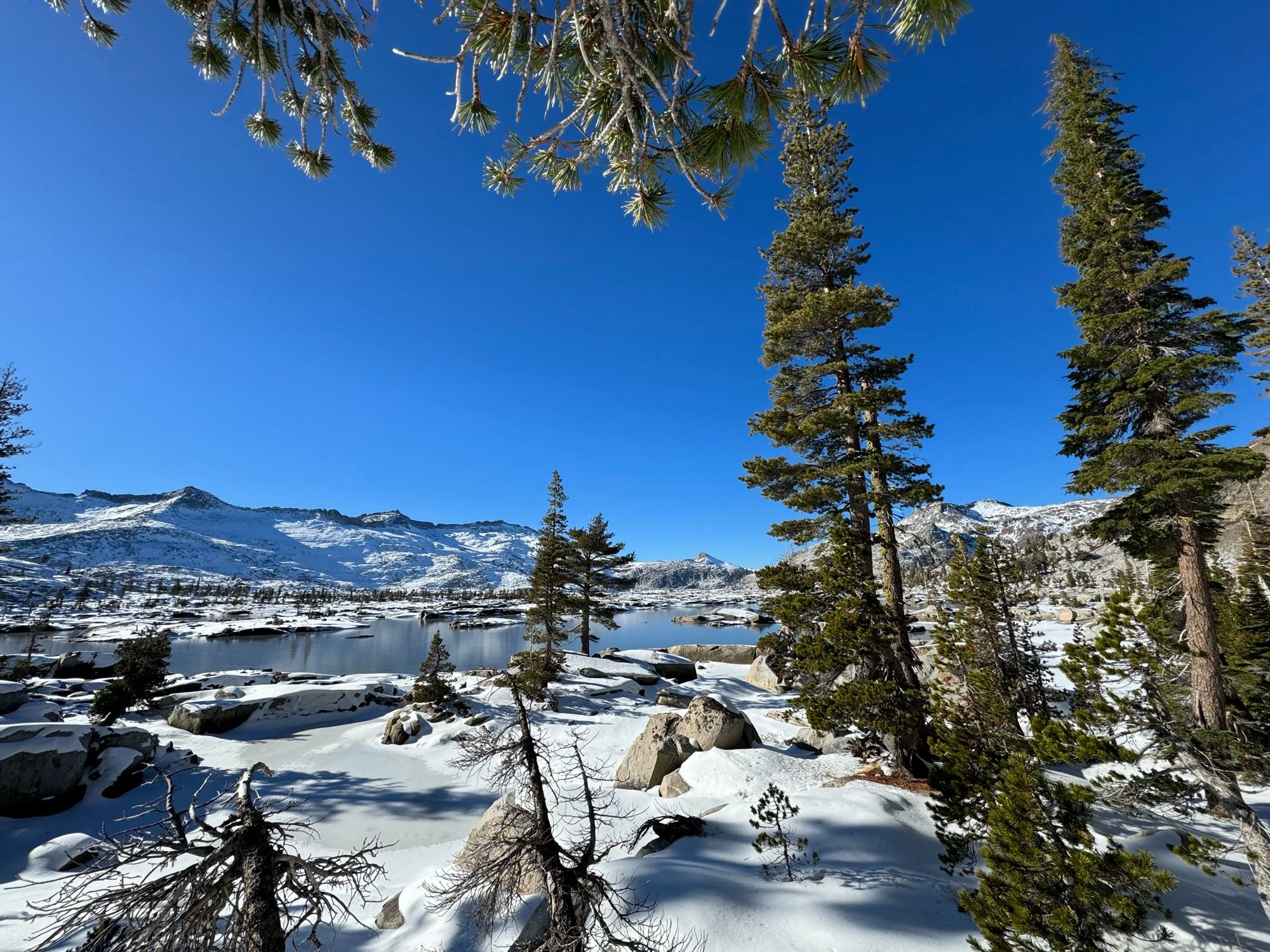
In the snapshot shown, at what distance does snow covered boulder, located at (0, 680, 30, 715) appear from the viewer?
51.4ft

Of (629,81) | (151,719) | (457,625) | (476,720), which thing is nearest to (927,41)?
(629,81)

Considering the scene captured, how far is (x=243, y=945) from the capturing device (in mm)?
3377

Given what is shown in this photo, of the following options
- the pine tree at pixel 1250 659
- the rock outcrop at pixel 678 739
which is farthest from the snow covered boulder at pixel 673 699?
the pine tree at pixel 1250 659

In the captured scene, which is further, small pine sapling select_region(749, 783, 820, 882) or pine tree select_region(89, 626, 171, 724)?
pine tree select_region(89, 626, 171, 724)

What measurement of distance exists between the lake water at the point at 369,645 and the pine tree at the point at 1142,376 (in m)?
33.2

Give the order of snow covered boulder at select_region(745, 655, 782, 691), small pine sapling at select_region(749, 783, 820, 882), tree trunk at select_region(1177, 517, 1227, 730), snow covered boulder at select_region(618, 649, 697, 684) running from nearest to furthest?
small pine sapling at select_region(749, 783, 820, 882) < tree trunk at select_region(1177, 517, 1227, 730) < snow covered boulder at select_region(745, 655, 782, 691) < snow covered boulder at select_region(618, 649, 697, 684)

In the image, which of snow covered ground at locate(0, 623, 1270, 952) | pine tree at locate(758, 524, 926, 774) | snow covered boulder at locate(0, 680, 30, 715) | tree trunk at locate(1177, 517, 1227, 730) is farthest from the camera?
snow covered boulder at locate(0, 680, 30, 715)

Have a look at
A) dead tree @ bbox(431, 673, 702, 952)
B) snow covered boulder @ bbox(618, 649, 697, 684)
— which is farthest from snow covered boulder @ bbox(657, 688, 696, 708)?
dead tree @ bbox(431, 673, 702, 952)

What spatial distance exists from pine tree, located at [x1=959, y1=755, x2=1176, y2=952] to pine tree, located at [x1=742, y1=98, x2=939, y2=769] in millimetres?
3850

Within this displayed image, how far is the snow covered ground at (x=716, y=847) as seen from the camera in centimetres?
556

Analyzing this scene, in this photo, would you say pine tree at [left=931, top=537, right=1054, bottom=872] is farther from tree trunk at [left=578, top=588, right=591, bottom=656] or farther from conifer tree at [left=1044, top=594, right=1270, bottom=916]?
tree trunk at [left=578, top=588, right=591, bottom=656]

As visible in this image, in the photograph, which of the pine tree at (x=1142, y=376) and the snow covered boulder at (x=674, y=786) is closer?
the pine tree at (x=1142, y=376)

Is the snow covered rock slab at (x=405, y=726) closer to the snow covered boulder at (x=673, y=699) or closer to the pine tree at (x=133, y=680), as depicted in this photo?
the pine tree at (x=133, y=680)

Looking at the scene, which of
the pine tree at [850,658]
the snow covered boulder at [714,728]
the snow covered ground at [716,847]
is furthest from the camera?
the snow covered boulder at [714,728]
